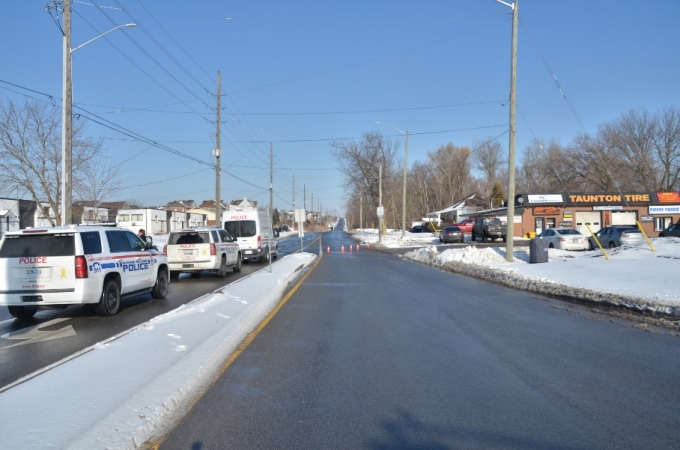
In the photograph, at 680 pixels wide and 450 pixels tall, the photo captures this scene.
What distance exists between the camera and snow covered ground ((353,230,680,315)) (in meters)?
13.2

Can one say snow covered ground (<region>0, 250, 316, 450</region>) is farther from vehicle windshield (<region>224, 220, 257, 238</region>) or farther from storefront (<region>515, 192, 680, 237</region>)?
storefront (<region>515, 192, 680, 237</region>)

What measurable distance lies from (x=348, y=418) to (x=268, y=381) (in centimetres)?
163

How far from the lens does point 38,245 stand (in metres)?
11.1

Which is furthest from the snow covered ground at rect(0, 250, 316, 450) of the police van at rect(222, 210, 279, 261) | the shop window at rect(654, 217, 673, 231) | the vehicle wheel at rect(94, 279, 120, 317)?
the shop window at rect(654, 217, 673, 231)

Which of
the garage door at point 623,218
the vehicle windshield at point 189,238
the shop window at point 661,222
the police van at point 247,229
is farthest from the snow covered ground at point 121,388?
the shop window at point 661,222

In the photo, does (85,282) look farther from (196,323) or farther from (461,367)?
(461,367)

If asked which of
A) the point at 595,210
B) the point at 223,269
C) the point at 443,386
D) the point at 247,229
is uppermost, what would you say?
→ the point at 595,210

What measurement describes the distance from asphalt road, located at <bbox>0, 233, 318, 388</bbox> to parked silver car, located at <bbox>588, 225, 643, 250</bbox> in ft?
76.6

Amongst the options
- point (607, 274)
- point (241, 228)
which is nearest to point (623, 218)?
point (241, 228)

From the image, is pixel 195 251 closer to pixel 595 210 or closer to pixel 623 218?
pixel 595 210

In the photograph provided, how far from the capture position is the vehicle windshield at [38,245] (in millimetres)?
11055

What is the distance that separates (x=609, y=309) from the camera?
502 inches

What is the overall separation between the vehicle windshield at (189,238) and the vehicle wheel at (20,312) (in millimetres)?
8548

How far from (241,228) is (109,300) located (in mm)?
15663
